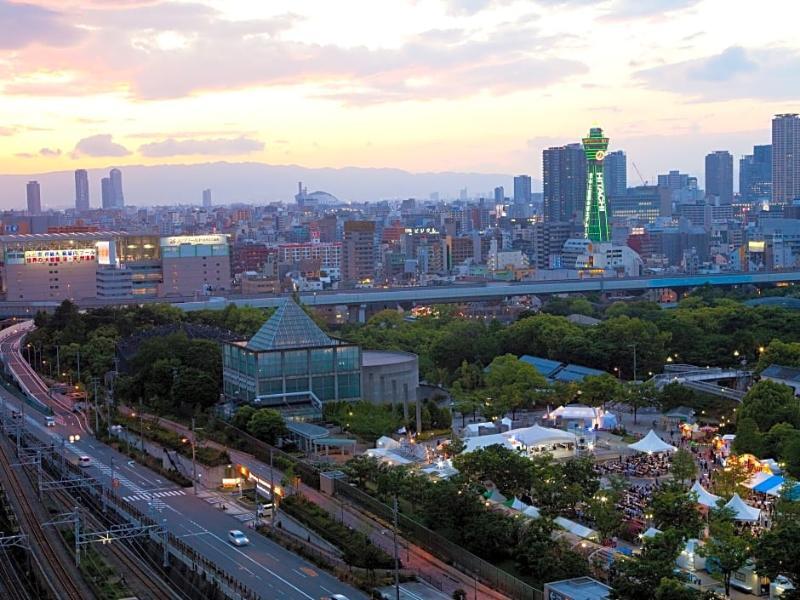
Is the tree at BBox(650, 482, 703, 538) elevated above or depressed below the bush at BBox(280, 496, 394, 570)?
above

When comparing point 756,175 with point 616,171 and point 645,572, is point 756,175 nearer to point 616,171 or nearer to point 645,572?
point 616,171

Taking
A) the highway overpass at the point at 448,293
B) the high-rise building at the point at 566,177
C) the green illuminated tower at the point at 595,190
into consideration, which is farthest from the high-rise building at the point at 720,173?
the highway overpass at the point at 448,293

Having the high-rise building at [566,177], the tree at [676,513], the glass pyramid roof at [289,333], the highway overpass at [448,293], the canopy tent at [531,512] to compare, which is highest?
the high-rise building at [566,177]

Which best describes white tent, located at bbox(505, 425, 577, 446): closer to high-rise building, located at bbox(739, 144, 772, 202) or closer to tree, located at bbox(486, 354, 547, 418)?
tree, located at bbox(486, 354, 547, 418)

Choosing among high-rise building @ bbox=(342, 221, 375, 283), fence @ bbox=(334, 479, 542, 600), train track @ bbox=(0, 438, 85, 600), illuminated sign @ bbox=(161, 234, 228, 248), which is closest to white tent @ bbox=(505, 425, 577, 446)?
fence @ bbox=(334, 479, 542, 600)

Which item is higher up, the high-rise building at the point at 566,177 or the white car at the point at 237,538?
the high-rise building at the point at 566,177

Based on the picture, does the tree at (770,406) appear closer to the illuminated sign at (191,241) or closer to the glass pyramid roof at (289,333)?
the glass pyramid roof at (289,333)

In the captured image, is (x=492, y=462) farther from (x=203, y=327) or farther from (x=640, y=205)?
(x=640, y=205)
